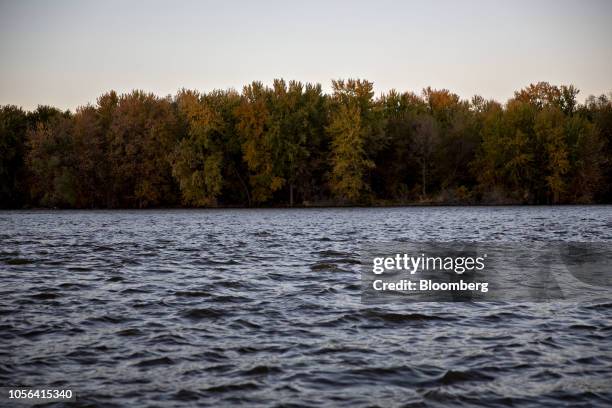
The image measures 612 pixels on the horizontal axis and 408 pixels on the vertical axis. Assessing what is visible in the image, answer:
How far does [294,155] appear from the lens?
88500mm

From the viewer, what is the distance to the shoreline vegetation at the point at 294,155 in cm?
→ 8619

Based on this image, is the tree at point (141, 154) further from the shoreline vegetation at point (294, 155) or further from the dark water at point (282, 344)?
the dark water at point (282, 344)

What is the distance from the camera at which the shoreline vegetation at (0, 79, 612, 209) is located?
86188mm

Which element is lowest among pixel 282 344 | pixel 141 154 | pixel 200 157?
pixel 282 344

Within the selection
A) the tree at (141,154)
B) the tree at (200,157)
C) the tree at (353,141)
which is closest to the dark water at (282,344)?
the tree at (200,157)

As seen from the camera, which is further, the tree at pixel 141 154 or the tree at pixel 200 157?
the tree at pixel 141 154

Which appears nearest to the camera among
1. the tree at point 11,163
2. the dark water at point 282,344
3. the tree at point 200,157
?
the dark water at point 282,344

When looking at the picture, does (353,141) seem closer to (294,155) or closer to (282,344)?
(294,155)

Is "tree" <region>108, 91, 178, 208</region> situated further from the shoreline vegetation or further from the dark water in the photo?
the dark water

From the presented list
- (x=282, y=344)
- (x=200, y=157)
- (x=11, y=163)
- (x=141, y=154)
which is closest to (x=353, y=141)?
(x=200, y=157)

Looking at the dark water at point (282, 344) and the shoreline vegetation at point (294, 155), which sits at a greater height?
the shoreline vegetation at point (294, 155)

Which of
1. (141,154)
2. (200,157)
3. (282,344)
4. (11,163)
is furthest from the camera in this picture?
(11,163)

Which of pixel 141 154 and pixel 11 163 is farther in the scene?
pixel 11 163

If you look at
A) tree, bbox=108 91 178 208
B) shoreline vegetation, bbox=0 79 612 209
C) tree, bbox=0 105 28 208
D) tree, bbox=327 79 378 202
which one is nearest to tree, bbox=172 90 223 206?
shoreline vegetation, bbox=0 79 612 209
